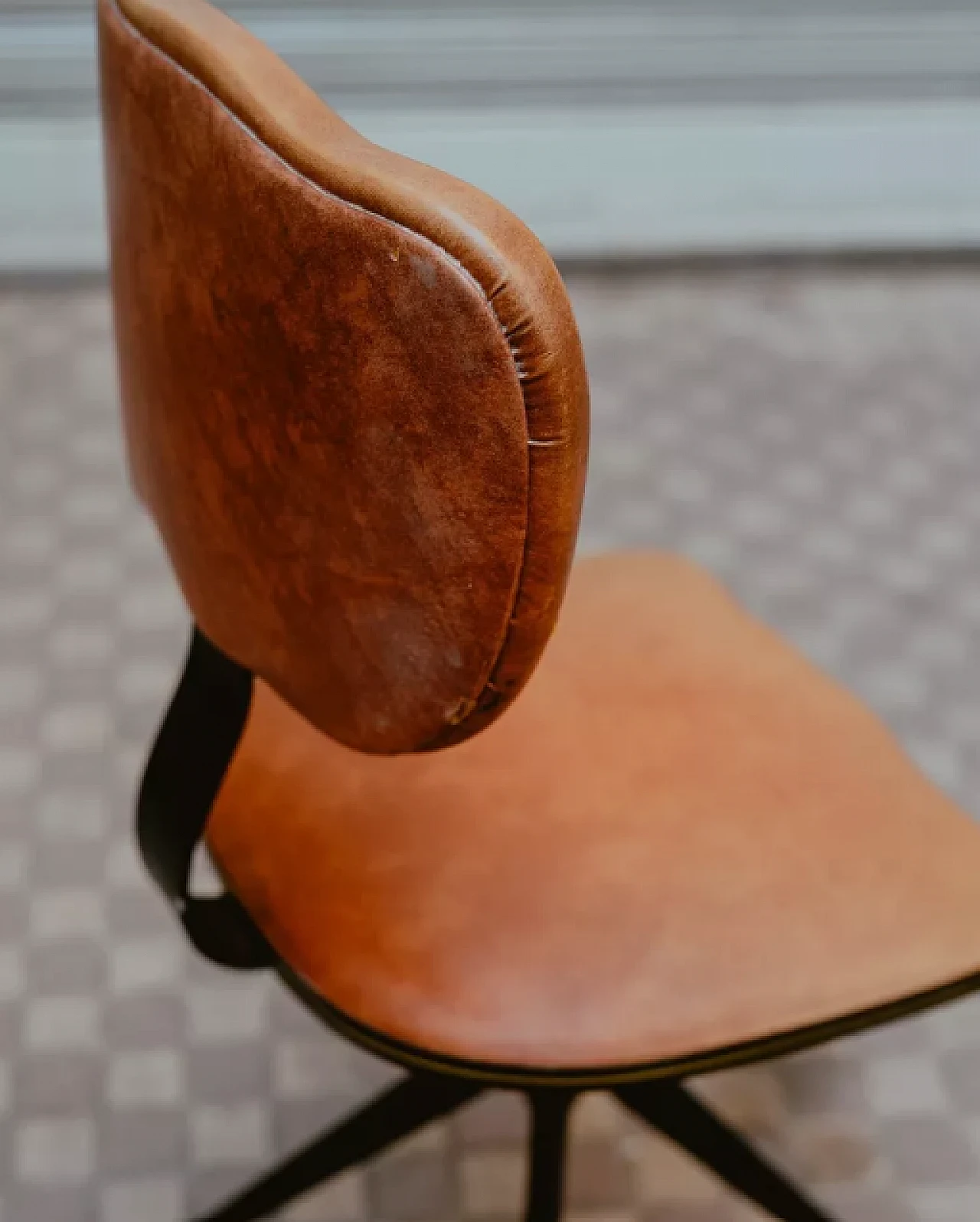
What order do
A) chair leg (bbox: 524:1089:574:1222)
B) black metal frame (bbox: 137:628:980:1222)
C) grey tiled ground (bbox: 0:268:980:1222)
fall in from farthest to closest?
grey tiled ground (bbox: 0:268:980:1222)
chair leg (bbox: 524:1089:574:1222)
black metal frame (bbox: 137:628:980:1222)

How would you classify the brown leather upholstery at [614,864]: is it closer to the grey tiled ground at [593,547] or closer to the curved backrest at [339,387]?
the curved backrest at [339,387]

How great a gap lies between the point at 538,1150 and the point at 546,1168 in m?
0.02

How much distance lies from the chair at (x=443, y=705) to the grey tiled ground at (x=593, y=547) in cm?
18

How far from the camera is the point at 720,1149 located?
1128 mm

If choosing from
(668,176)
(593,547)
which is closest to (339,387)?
(593,547)

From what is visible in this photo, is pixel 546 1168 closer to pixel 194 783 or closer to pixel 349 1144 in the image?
pixel 349 1144

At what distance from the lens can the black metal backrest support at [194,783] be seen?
807 millimetres

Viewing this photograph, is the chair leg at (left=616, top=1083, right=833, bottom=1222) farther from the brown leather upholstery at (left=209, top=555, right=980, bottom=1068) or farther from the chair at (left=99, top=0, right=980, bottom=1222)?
the brown leather upholstery at (left=209, top=555, right=980, bottom=1068)

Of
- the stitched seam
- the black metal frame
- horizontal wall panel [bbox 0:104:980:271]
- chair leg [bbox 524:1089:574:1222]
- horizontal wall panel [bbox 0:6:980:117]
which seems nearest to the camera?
the stitched seam

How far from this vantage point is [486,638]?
60 cm

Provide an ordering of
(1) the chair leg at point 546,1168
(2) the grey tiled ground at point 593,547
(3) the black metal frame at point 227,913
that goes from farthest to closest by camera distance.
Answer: (2) the grey tiled ground at point 593,547 < (1) the chair leg at point 546,1168 < (3) the black metal frame at point 227,913

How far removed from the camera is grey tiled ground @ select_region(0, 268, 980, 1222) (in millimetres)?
1306

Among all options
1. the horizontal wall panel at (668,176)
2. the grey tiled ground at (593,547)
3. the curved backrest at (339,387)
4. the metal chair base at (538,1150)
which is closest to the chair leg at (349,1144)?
the metal chair base at (538,1150)

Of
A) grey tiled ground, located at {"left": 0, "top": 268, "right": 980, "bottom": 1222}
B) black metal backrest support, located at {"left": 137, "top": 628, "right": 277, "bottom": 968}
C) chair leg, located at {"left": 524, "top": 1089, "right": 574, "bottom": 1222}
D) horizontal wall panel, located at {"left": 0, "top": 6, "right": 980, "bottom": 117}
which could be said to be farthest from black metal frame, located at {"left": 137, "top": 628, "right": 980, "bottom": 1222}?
horizontal wall panel, located at {"left": 0, "top": 6, "right": 980, "bottom": 117}
